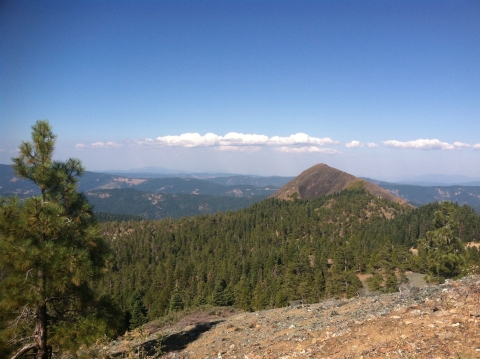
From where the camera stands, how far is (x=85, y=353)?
11000 millimetres

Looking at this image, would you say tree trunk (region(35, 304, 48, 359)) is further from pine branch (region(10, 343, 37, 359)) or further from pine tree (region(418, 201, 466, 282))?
pine tree (region(418, 201, 466, 282))

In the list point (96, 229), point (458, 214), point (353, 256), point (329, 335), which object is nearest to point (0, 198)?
point (96, 229)

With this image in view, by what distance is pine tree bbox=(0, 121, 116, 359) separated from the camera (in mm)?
9867

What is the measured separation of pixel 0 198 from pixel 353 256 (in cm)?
8806

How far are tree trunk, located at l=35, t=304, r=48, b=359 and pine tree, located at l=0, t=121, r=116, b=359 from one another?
34mm

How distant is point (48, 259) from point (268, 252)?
98524 millimetres

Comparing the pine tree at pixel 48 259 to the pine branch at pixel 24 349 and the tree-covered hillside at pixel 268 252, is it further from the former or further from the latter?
the tree-covered hillside at pixel 268 252

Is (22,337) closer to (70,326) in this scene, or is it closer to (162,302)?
(70,326)

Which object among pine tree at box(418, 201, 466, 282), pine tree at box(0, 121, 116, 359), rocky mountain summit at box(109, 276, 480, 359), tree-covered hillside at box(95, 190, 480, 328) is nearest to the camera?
rocky mountain summit at box(109, 276, 480, 359)

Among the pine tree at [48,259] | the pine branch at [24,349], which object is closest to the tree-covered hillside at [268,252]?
the pine tree at [48,259]

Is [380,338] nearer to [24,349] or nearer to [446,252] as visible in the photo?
[24,349]

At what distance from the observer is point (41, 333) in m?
11.0

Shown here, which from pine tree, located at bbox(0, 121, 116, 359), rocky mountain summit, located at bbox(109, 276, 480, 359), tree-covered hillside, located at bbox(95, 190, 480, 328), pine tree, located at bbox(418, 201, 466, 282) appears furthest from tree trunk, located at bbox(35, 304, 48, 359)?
tree-covered hillside, located at bbox(95, 190, 480, 328)

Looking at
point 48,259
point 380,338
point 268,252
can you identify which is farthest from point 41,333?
point 268,252
